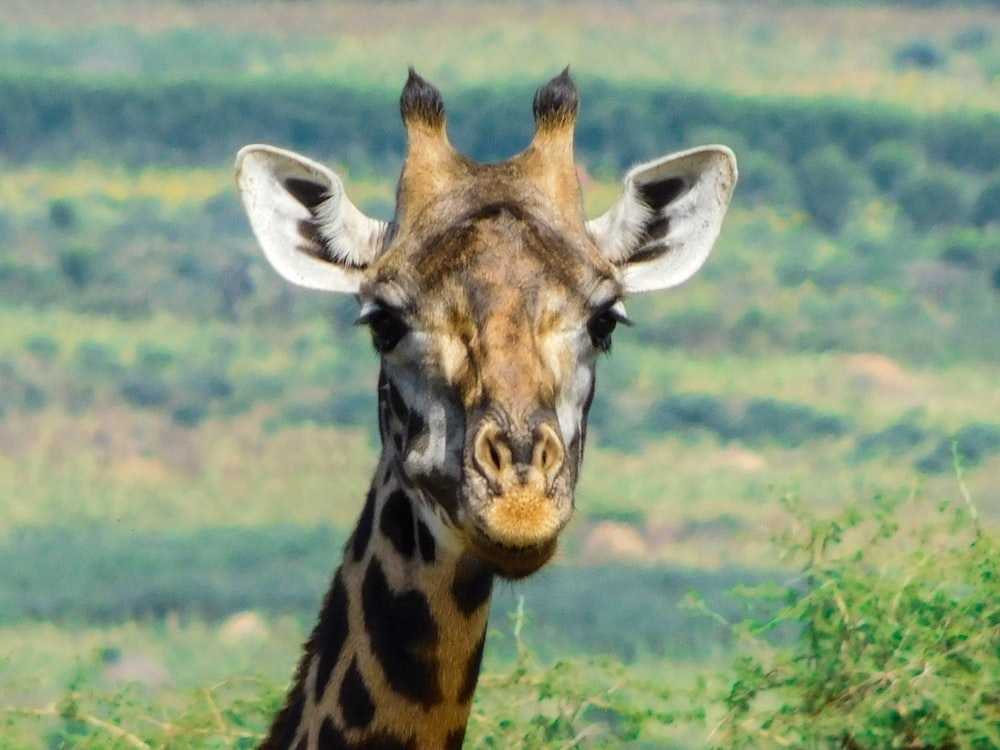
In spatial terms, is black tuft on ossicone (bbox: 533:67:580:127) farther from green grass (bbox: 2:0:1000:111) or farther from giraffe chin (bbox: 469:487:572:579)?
green grass (bbox: 2:0:1000:111)

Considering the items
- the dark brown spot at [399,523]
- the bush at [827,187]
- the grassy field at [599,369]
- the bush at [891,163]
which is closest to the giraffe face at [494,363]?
the dark brown spot at [399,523]

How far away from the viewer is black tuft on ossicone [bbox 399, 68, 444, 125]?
17.8 feet

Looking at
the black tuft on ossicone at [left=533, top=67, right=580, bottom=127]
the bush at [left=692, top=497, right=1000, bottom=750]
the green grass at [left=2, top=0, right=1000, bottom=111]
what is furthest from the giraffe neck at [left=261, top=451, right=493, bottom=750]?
the green grass at [left=2, top=0, right=1000, bottom=111]

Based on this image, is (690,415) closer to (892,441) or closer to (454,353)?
(892,441)

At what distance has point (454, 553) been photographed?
4.98 m

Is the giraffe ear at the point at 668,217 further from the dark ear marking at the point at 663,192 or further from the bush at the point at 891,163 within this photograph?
the bush at the point at 891,163

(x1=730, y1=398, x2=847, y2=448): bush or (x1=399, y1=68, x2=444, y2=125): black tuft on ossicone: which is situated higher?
(x1=730, y1=398, x2=847, y2=448): bush

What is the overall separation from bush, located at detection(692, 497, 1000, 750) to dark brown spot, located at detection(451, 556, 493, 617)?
6.59ft

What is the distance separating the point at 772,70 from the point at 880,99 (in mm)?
676

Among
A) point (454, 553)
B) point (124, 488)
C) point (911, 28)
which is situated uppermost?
point (911, 28)

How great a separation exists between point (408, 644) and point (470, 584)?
0.21 metres

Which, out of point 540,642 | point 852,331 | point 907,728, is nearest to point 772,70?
point 852,331

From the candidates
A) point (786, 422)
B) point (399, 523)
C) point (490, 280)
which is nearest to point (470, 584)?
point (399, 523)

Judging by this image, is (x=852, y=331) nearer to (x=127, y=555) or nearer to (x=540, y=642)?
(x=540, y=642)
